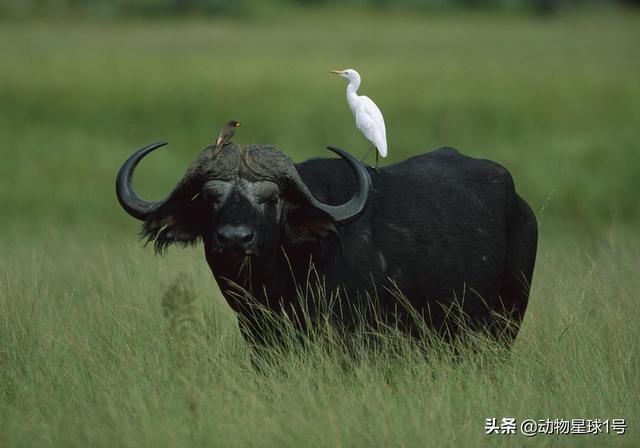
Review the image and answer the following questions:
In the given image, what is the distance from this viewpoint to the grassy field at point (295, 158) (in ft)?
17.6

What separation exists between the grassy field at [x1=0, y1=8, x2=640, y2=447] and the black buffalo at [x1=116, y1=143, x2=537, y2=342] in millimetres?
286

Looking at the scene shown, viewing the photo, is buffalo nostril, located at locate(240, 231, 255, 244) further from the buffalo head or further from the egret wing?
the egret wing

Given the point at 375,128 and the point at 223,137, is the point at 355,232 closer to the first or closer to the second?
the point at 375,128

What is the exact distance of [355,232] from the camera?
6266mm

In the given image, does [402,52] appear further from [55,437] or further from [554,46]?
[55,437]

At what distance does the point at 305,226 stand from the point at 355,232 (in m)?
0.40

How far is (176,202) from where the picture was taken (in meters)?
6.03

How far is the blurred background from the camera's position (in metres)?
15.5

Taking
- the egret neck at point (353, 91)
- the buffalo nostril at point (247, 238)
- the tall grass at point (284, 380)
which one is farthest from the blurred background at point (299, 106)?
the buffalo nostril at point (247, 238)

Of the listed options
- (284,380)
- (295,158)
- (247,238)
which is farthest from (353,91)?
(295,158)

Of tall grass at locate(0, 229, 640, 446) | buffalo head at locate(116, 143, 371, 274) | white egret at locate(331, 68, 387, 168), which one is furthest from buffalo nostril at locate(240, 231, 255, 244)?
white egret at locate(331, 68, 387, 168)

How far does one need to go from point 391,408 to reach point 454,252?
63.8 inches

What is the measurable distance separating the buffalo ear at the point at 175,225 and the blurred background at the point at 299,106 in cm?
519

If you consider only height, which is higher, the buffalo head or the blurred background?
the buffalo head
